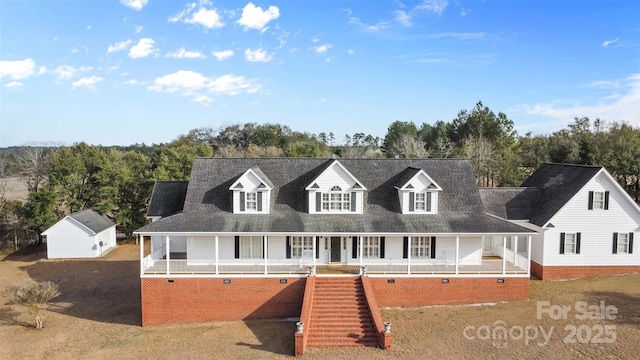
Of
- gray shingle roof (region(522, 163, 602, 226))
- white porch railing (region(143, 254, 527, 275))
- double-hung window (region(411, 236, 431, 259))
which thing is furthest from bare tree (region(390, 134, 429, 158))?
white porch railing (region(143, 254, 527, 275))

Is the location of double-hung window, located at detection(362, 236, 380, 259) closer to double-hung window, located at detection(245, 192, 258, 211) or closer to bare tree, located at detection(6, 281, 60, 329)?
double-hung window, located at detection(245, 192, 258, 211)

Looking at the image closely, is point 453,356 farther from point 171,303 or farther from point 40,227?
point 40,227

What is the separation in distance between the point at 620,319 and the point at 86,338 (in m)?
25.1

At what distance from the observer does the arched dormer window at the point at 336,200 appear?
83.2ft

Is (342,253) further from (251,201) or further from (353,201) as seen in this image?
(251,201)

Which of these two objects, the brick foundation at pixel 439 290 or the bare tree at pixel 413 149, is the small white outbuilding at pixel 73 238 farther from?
the bare tree at pixel 413 149

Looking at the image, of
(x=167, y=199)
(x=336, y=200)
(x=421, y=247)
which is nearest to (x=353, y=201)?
(x=336, y=200)

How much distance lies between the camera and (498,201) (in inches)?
1160

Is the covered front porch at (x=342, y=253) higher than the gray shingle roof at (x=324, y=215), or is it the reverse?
the gray shingle roof at (x=324, y=215)

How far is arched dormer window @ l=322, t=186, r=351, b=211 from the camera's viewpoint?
25.4 m

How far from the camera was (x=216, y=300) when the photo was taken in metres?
22.1

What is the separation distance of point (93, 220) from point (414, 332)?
102 ft

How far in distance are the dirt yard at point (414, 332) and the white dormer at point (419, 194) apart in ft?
18.8

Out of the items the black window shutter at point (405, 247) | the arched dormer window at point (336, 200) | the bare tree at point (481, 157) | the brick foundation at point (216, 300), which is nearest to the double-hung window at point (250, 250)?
the brick foundation at point (216, 300)
